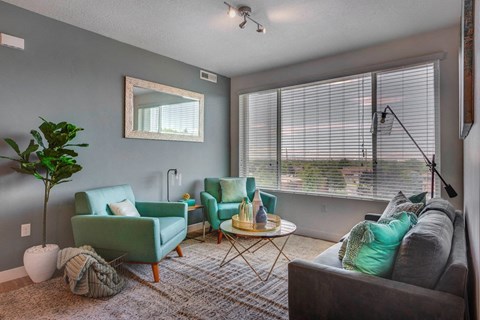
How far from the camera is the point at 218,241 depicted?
12.7 ft

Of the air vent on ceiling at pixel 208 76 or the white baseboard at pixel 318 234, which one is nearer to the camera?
the white baseboard at pixel 318 234

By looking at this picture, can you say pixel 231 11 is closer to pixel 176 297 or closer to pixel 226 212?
pixel 226 212

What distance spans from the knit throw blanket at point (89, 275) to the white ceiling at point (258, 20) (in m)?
2.41

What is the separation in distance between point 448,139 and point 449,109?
34 centimetres

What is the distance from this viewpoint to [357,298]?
139cm

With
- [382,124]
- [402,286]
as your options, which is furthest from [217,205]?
[402,286]

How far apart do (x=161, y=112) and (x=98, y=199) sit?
1652 mm

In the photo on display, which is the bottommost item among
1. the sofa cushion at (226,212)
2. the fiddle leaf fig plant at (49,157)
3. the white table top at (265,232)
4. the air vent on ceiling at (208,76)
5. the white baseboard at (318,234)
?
the white baseboard at (318,234)

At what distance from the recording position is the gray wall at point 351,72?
123 inches

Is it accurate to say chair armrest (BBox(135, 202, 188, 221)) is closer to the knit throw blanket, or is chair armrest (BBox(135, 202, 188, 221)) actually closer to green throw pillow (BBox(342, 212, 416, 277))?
the knit throw blanket

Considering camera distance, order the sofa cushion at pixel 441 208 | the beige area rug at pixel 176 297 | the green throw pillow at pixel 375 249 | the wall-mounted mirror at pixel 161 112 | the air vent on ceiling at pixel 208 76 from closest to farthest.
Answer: the green throw pillow at pixel 375 249
the sofa cushion at pixel 441 208
the beige area rug at pixel 176 297
the wall-mounted mirror at pixel 161 112
the air vent on ceiling at pixel 208 76

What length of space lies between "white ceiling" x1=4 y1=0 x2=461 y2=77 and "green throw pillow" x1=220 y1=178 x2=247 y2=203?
1.92 meters

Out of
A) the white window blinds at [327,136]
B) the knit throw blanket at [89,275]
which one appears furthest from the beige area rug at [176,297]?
the white window blinds at [327,136]

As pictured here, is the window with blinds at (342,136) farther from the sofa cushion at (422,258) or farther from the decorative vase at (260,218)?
the sofa cushion at (422,258)
